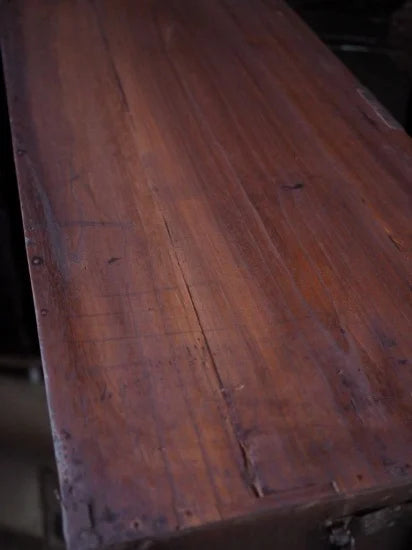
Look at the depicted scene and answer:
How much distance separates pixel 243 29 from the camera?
1.72 m

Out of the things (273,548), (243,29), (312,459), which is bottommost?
(273,548)

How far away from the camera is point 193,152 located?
1241 millimetres

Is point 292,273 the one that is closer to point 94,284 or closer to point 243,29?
point 94,284

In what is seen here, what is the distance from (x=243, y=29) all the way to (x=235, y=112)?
1.51 feet

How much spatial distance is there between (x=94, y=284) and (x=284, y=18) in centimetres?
119

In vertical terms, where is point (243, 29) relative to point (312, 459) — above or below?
above

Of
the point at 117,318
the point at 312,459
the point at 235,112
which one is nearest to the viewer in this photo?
the point at 312,459

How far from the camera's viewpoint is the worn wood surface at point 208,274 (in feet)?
2.39

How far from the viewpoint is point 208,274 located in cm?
97

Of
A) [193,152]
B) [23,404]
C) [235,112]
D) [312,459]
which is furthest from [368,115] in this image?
[23,404]

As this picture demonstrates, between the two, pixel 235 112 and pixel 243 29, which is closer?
pixel 235 112

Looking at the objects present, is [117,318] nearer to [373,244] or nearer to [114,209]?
[114,209]

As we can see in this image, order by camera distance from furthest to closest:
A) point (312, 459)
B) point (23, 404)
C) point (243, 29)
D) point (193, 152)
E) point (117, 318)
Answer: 1. point (243, 29)
2. point (23, 404)
3. point (193, 152)
4. point (117, 318)
5. point (312, 459)

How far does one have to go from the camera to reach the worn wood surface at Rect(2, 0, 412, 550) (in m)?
0.73
